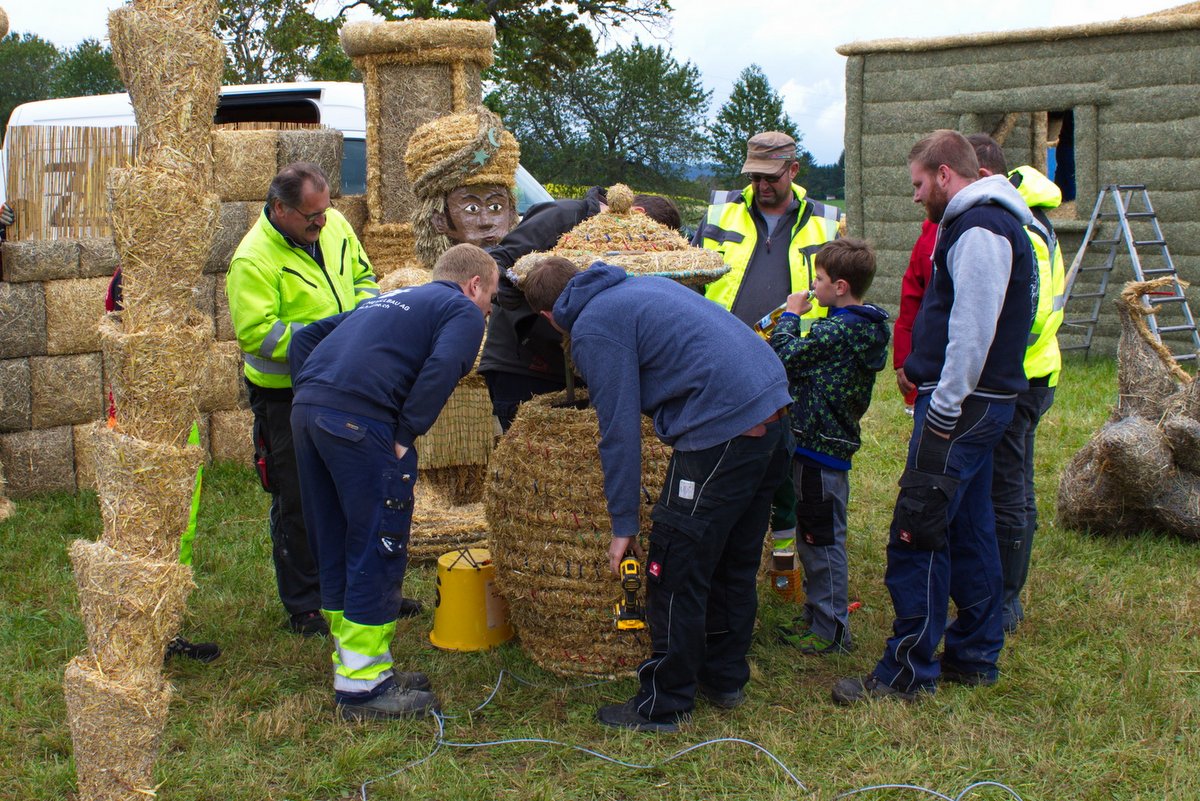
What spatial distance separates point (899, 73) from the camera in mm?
11656

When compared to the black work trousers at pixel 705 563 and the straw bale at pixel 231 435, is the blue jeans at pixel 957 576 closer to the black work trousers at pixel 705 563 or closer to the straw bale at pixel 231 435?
the black work trousers at pixel 705 563

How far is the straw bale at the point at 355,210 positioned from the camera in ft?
24.9

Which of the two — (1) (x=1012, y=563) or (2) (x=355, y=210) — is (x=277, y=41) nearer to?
(2) (x=355, y=210)

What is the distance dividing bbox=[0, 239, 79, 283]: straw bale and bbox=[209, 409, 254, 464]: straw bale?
1.26 m

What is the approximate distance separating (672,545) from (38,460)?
186 inches

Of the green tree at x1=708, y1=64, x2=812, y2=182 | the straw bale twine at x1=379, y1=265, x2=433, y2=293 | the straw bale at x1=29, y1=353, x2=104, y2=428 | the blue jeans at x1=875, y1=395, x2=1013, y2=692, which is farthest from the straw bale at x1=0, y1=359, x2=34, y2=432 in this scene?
the green tree at x1=708, y1=64, x2=812, y2=182

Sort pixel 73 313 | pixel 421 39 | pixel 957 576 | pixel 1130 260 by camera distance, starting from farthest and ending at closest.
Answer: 1. pixel 1130 260
2. pixel 421 39
3. pixel 73 313
4. pixel 957 576

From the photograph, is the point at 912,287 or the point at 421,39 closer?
the point at 912,287

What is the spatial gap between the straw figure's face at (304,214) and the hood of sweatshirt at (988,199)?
239 centimetres

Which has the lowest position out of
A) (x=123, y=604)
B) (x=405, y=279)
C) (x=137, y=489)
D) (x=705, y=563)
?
(x=705, y=563)

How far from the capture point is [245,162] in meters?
7.44

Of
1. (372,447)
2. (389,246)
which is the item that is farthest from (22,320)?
(372,447)

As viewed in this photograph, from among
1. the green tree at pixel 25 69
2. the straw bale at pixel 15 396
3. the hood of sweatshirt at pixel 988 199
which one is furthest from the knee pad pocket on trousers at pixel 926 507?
the green tree at pixel 25 69

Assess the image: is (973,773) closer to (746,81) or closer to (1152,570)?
(1152,570)
